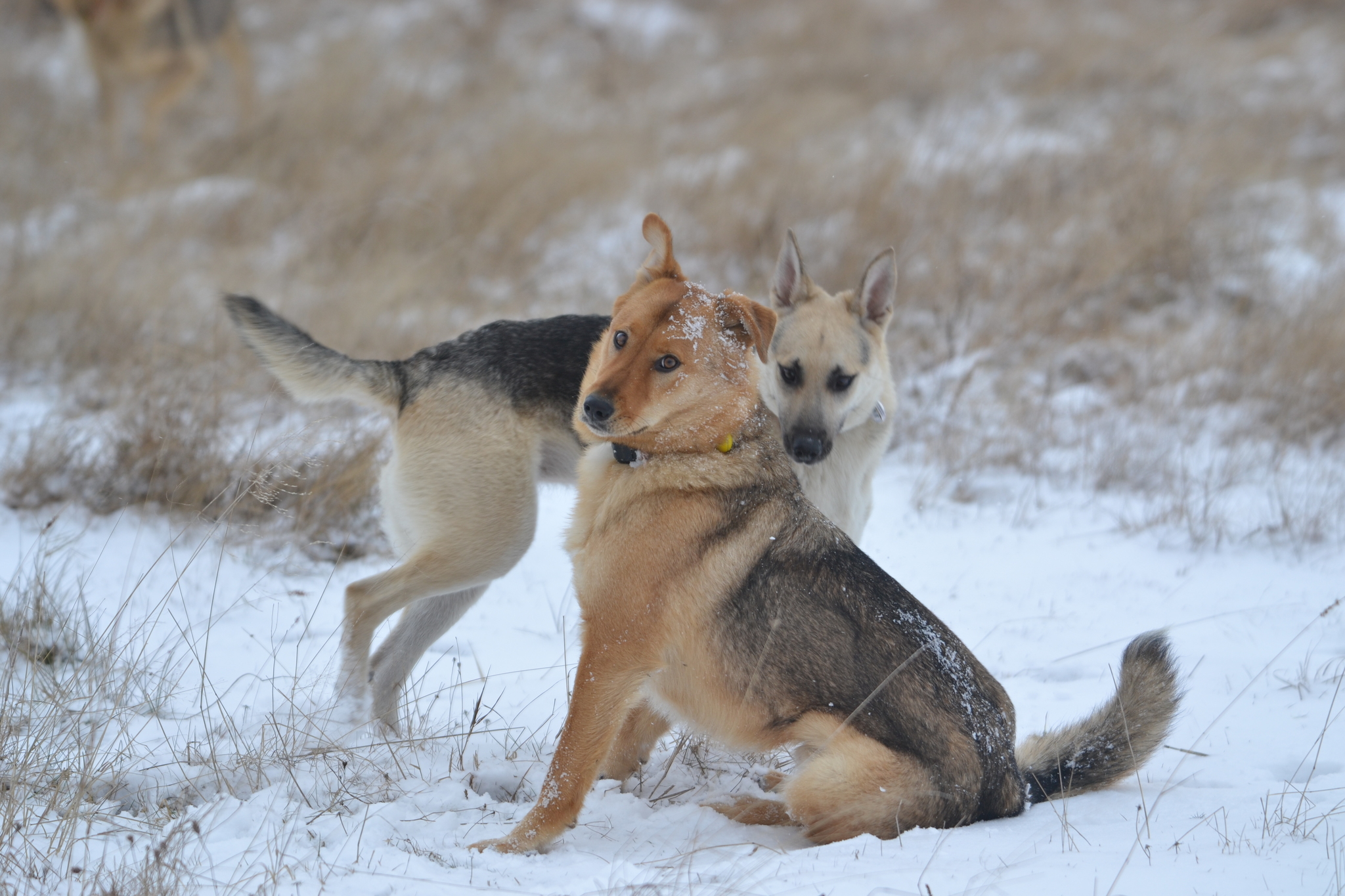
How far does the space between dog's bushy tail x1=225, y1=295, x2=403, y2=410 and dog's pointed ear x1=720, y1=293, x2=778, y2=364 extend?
54.8 inches

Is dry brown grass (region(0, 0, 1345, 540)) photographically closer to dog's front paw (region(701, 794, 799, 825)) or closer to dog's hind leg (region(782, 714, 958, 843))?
dog's front paw (region(701, 794, 799, 825))

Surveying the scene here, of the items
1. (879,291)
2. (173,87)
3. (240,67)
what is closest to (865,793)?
(879,291)

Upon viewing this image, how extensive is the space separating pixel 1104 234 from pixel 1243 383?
7.80 feet

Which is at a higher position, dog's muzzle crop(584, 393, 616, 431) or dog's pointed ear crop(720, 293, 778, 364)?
dog's pointed ear crop(720, 293, 778, 364)

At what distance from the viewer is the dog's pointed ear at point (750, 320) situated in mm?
2967

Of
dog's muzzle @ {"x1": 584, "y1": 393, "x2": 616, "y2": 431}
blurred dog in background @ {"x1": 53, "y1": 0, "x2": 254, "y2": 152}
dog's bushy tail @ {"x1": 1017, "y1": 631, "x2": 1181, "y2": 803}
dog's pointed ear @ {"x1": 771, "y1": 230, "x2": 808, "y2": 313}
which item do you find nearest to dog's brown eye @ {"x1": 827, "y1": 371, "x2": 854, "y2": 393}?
dog's pointed ear @ {"x1": 771, "y1": 230, "x2": 808, "y2": 313}

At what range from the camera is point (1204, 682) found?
3.83m

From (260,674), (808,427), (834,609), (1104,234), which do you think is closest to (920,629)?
(834,609)

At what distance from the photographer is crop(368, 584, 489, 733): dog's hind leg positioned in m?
3.59

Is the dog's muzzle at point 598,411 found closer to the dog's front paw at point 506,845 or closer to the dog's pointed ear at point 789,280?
the dog's front paw at point 506,845

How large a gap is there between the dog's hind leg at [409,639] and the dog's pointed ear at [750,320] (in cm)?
142

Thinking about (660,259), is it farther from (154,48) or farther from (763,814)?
(154,48)

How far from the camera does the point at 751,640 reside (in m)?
2.79

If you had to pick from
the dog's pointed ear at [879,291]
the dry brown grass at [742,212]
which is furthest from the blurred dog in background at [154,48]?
the dog's pointed ear at [879,291]
